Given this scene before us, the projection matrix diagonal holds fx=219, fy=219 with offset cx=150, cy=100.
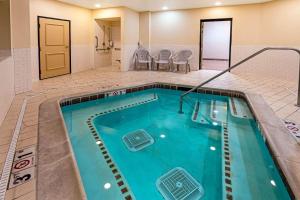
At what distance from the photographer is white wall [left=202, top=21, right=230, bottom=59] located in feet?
40.7

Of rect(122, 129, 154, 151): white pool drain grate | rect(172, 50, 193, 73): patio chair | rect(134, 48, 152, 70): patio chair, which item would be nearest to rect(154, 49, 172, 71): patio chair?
rect(172, 50, 193, 73): patio chair

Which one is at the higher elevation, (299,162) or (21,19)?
(21,19)

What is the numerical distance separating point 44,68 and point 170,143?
4.79 metres

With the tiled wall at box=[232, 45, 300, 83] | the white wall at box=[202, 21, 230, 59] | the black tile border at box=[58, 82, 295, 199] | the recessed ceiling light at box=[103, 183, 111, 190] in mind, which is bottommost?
the recessed ceiling light at box=[103, 183, 111, 190]

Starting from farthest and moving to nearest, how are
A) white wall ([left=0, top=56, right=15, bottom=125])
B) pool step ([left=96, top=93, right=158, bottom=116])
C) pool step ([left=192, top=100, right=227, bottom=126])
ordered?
pool step ([left=96, top=93, right=158, bottom=116])
pool step ([left=192, top=100, right=227, bottom=126])
white wall ([left=0, top=56, right=15, bottom=125])

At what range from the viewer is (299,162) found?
1.84 m

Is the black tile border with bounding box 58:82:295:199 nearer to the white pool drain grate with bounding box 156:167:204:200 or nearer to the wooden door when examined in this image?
the white pool drain grate with bounding box 156:167:204:200

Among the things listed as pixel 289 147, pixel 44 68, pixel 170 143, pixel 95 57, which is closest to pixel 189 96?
pixel 170 143

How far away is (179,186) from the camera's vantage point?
1.93 meters

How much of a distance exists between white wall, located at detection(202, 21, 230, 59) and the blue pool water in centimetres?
905

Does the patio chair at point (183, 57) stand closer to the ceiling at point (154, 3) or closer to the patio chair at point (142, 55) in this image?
the patio chair at point (142, 55)

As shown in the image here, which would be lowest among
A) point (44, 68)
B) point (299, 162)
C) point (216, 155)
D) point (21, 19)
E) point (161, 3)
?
point (216, 155)

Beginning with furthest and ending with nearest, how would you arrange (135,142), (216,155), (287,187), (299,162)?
(135,142) → (216,155) → (299,162) → (287,187)

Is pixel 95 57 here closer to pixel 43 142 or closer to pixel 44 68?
pixel 44 68
